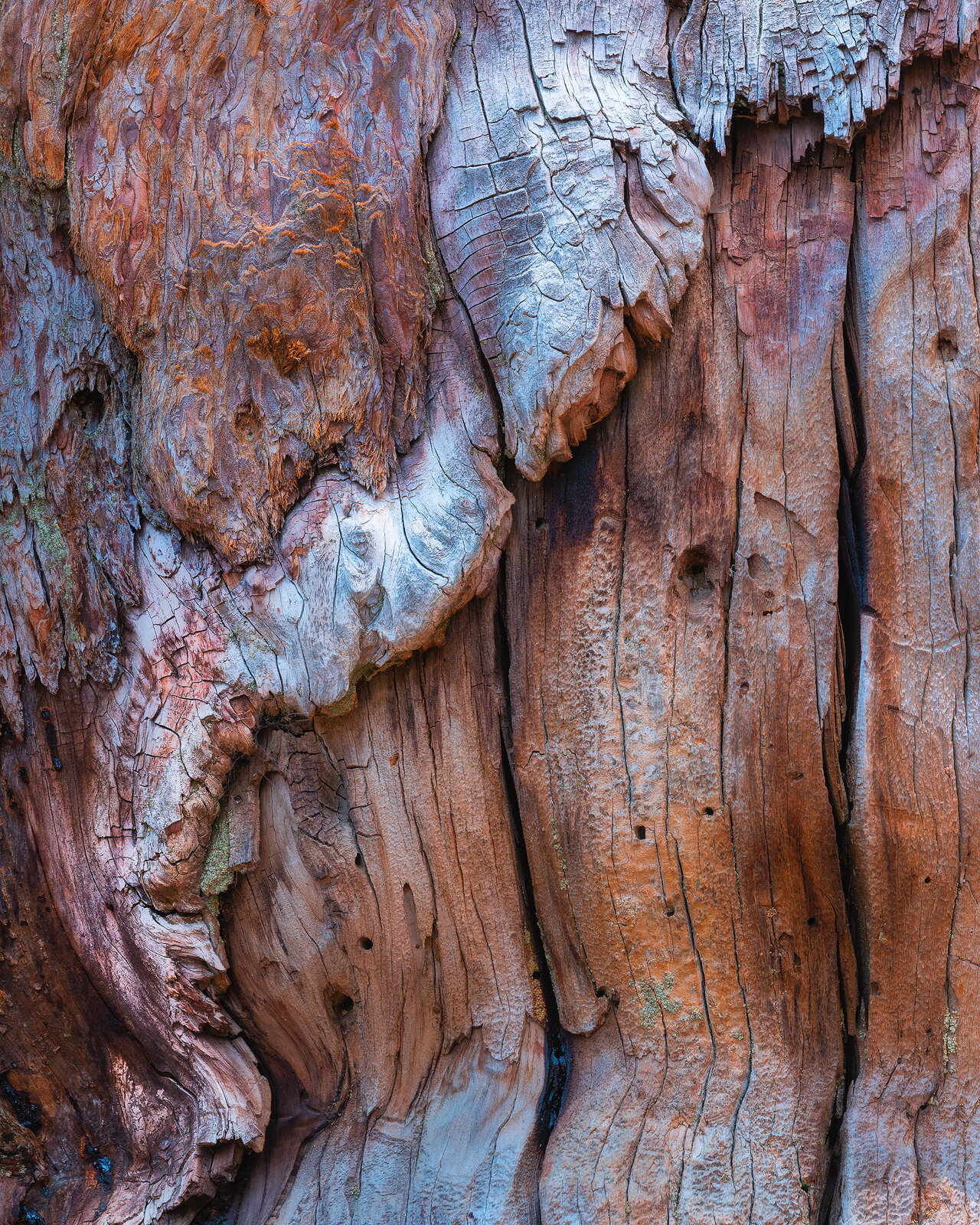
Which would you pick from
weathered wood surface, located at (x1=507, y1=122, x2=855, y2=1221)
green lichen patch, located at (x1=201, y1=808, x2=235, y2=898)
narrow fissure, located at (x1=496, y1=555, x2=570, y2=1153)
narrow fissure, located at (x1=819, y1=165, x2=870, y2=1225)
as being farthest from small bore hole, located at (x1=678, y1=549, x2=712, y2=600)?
green lichen patch, located at (x1=201, y1=808, x2=235, y2=898)

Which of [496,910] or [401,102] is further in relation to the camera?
[496,910]

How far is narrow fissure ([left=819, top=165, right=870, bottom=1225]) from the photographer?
6.47ft

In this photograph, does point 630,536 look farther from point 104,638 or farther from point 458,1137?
point 458,1137

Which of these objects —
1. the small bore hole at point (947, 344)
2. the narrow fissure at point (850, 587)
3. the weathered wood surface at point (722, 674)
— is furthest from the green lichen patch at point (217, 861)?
the small bore hole at point (947, 344)

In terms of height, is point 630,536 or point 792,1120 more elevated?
point 630,536

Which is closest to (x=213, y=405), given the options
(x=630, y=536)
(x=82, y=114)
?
(x=82, y=114)

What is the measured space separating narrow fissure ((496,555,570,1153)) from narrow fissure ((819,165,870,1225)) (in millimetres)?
573

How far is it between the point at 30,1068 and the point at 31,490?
1.26 m

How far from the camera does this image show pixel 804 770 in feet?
6.44

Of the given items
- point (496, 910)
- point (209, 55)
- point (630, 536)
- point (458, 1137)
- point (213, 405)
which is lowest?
point (458, 1137)

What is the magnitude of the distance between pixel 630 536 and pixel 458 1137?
1.32 m

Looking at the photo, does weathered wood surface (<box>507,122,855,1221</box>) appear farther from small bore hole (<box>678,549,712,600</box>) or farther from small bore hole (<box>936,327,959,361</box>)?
small bore hole (<box>936,327,959,361</box>)

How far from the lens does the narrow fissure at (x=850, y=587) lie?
1.97 m

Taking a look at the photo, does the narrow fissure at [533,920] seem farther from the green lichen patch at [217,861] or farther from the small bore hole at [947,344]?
the small bore hole at [947,344]
